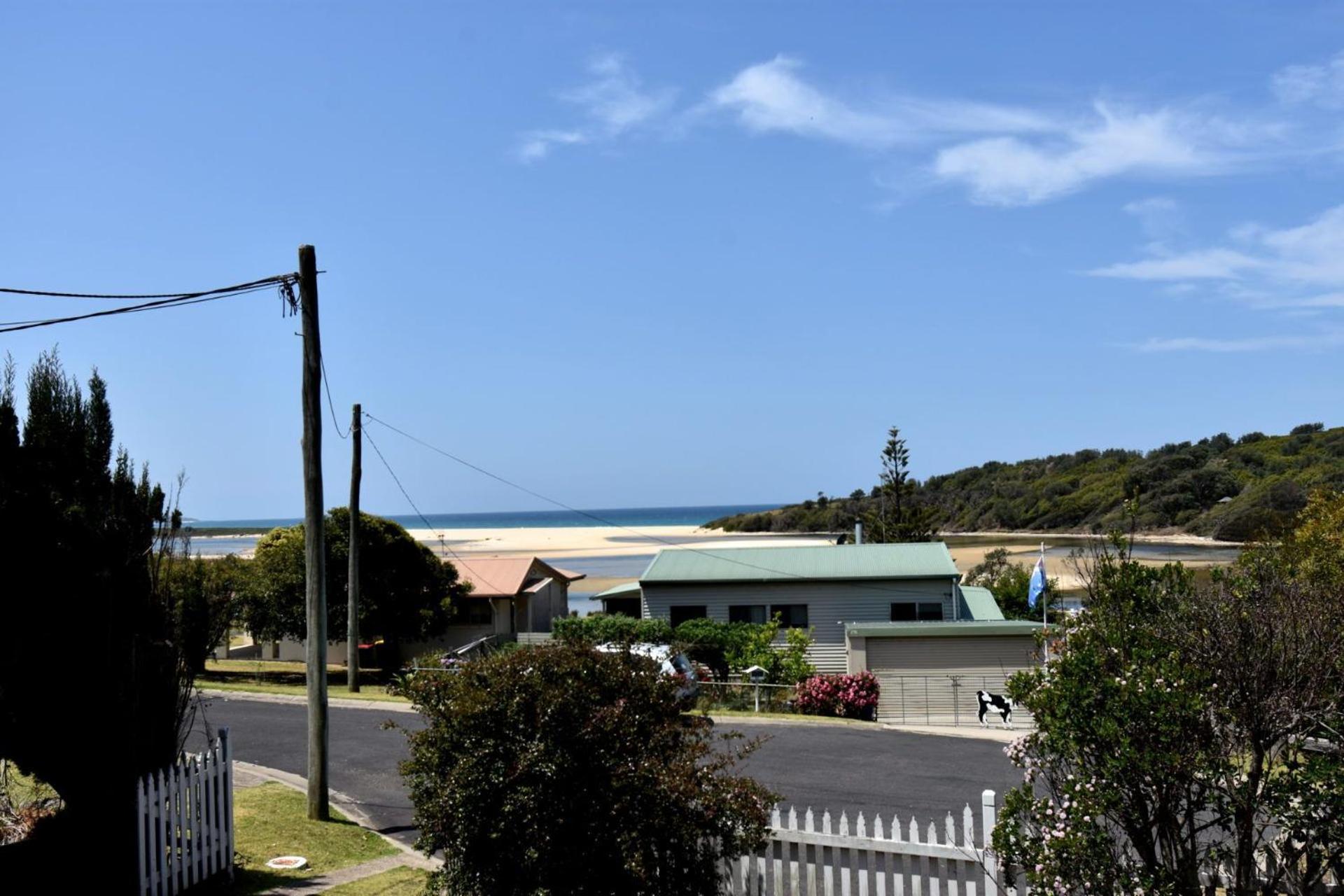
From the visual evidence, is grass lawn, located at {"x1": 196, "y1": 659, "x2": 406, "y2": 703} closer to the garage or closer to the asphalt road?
the asphalt road

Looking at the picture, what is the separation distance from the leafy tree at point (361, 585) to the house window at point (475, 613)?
5.22 metres

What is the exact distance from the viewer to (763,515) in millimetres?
172375

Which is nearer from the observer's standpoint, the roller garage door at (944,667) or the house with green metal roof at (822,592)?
the roller garage door at (944,667)

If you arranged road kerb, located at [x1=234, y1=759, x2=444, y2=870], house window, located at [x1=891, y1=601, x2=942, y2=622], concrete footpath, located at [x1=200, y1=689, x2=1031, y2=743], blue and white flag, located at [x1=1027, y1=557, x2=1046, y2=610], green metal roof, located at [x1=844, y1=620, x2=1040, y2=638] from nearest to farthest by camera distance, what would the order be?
road kerb, located at [x1=234, y1=759, x2=444, y2=870] < concrete footpath, located at [x1=200, y1=689, x2=1031, y2=743] < green metal roof, located at [x1=844, y1=620, x2=1040, y2=638] < blue and white flag, located at [x1=1027, y1=557, x2=1046, y2=610] < house window, located at [x1=891, y1=601, x2=942, y2=622]

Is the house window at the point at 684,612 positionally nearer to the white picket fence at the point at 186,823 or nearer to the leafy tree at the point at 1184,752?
the white picket fence at the point at 186,823

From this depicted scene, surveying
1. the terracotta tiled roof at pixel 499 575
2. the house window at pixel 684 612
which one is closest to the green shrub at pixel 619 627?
the house window at pixel 684 612

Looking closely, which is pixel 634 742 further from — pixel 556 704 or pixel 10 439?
pixel 10 439

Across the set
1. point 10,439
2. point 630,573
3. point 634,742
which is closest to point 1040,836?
point 634,742

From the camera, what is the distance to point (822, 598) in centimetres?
3844

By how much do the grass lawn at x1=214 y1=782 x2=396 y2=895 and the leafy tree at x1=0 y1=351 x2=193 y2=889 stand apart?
4.56 feet

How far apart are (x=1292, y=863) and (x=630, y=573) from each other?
86.0 metres

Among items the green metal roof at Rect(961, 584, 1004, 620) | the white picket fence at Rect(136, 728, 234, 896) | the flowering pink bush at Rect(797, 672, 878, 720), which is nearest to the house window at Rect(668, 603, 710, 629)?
the green metal roof at Rect(961, 584, 1004, 620)

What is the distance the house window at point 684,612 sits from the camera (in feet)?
129

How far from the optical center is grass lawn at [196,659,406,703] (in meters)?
29.1
